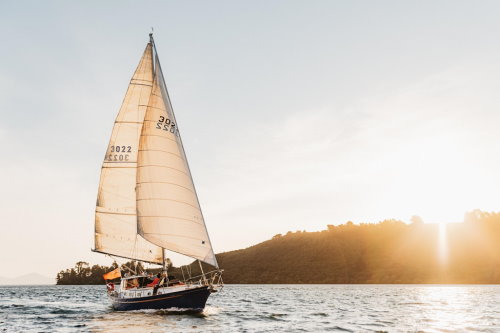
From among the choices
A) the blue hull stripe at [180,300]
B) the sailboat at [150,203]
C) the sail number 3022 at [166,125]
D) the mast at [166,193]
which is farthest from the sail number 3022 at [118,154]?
the blue hull stripe at [180,300]

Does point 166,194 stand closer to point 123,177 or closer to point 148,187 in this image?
point 148,187

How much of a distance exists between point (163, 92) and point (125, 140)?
726cm

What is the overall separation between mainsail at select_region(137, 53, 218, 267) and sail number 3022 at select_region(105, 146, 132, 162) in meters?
6.33

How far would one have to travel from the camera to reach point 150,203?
37.2 metres

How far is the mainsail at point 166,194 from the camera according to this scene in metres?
36.5

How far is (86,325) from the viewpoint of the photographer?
35438 millimetres

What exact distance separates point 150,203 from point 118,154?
937 centimetres

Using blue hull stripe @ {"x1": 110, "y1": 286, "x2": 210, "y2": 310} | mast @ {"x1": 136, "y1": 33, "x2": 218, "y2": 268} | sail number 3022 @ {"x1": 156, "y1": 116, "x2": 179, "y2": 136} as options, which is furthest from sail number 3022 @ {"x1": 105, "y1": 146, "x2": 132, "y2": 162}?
blue hull stripe @ {"x1": 110, "y1": 286, "x2": 210, "y2": 310}

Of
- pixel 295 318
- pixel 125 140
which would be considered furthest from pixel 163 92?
pixel 295 318

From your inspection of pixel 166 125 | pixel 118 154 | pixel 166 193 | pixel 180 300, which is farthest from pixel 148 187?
pixel 180 300

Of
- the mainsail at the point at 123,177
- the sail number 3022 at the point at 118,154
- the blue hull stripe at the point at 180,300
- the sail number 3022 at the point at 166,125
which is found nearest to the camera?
the blue hull stripe at the point at 180,300

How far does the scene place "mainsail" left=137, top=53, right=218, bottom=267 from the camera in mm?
36531

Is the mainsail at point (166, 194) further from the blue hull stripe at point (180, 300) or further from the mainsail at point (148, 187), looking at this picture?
the blue hull stripe at point (180, 300)

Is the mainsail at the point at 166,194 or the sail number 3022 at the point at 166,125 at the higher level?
the sail number 3022 at the point at 166,125
